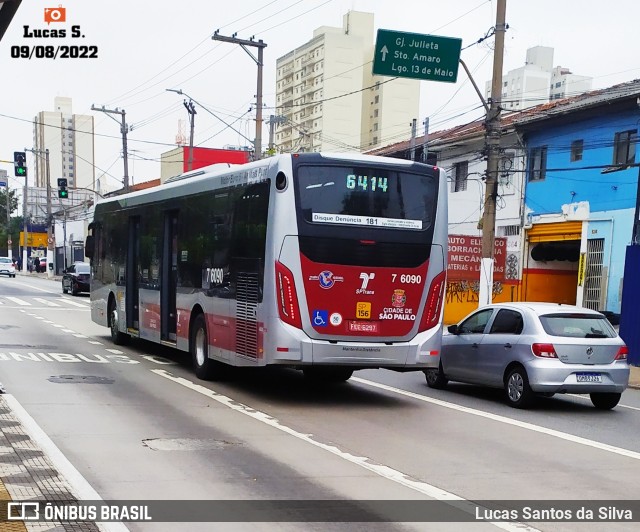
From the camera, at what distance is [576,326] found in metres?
11.9

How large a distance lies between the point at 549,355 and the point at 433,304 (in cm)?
185

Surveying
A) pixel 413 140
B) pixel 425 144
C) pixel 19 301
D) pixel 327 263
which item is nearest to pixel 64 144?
pixel 19 301

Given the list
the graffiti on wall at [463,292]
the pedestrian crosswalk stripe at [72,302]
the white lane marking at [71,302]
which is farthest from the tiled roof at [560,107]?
the pedestrian crosswalk stripe at [72,302]

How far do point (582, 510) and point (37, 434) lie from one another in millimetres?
5669

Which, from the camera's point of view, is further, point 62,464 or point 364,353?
point 364,353

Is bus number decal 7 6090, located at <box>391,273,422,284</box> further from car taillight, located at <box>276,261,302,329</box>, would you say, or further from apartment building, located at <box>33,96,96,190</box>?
apartment building, located at <box>33,96,96,190</box>

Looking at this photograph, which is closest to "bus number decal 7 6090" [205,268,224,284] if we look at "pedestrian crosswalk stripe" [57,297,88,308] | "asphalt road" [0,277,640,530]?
"asphalt road" [0,277,640,530]

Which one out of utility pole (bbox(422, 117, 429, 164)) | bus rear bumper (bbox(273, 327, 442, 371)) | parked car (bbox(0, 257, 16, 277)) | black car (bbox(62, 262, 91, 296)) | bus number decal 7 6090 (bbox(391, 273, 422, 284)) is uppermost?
utility pole (bbox(422, 117, 429, 164))

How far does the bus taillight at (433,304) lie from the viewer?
38.2 ft

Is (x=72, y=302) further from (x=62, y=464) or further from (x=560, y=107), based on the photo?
(x=62, y=464)

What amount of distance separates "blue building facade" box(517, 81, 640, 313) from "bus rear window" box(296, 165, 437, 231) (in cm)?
1331

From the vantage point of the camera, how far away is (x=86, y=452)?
784 centimetres

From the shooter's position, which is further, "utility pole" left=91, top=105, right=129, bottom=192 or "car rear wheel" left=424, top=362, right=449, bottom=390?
"utility pole" left=91, top=105, right=129, bottom=192

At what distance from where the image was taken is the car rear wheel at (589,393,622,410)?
12.1 meters
